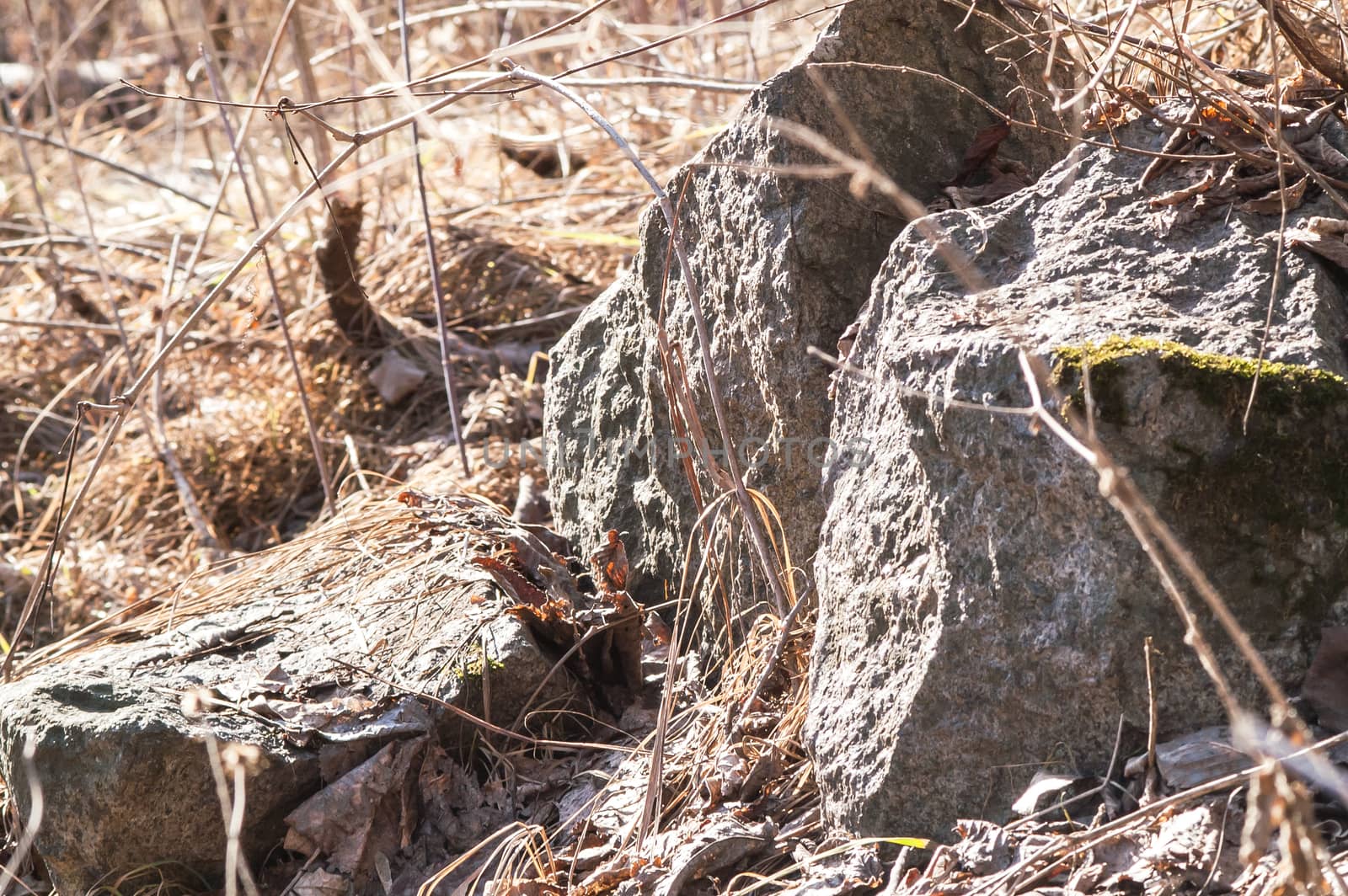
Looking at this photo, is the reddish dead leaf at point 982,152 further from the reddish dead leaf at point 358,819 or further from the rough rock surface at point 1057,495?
the reddish dead leaf at point 358,819

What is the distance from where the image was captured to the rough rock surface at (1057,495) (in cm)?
165

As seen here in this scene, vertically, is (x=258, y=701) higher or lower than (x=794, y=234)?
lower

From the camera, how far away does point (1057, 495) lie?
67.7 inches

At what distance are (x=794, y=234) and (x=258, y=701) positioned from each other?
147 cm

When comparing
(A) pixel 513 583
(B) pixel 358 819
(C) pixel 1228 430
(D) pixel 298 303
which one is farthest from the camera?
(D) pixel 298 303

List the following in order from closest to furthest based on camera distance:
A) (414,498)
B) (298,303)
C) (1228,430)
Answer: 1. (1228,430)
2. (414,498)
3. (298,303)

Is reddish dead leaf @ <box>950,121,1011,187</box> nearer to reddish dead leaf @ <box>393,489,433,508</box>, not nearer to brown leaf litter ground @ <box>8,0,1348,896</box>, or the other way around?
Answer: brown leaf litter ground @ <box>8,0,1348,896</box>

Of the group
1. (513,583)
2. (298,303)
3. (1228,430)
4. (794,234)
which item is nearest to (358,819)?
(513,583)

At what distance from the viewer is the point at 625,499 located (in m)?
2.86

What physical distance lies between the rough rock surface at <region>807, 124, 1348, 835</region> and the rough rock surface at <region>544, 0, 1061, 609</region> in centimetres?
25

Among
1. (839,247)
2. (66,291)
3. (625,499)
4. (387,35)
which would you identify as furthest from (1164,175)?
(66,291)

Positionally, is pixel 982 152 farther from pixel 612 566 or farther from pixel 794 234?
pixel 612 566

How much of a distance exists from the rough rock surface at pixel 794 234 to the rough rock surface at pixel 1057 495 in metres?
0.25

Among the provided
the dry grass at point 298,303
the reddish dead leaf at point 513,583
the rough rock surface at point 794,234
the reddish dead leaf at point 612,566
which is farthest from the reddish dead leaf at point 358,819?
the dry grass at point 298,303
